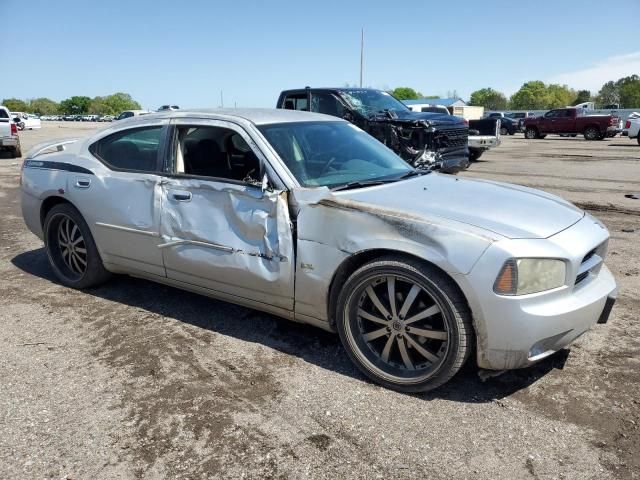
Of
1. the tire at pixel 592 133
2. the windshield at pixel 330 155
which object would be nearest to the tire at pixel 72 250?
the windshield at pixel 330 155

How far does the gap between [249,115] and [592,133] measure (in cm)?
3033

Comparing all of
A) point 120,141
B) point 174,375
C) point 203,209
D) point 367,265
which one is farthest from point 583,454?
point 120,141

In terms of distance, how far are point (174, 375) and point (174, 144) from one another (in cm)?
173

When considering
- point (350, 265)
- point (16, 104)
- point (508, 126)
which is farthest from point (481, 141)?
point (16, 104)

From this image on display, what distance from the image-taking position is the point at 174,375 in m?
3.29

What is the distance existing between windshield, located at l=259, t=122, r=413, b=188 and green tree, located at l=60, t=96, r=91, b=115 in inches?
7406

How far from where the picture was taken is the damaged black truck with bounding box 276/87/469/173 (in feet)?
34.0

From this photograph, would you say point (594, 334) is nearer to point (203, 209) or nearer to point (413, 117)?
point (203, 209)

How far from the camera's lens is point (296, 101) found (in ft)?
36.4

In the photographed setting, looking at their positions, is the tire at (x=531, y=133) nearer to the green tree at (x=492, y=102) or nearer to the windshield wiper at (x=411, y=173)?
the windshield wiper at (x=411, y=173)

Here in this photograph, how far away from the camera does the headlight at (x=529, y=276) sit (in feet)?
8.71

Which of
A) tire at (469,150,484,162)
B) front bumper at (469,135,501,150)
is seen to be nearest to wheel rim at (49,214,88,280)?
front bumper at (469,135,501,150)

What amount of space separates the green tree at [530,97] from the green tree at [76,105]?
5100 inches

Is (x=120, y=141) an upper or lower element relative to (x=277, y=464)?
upper
